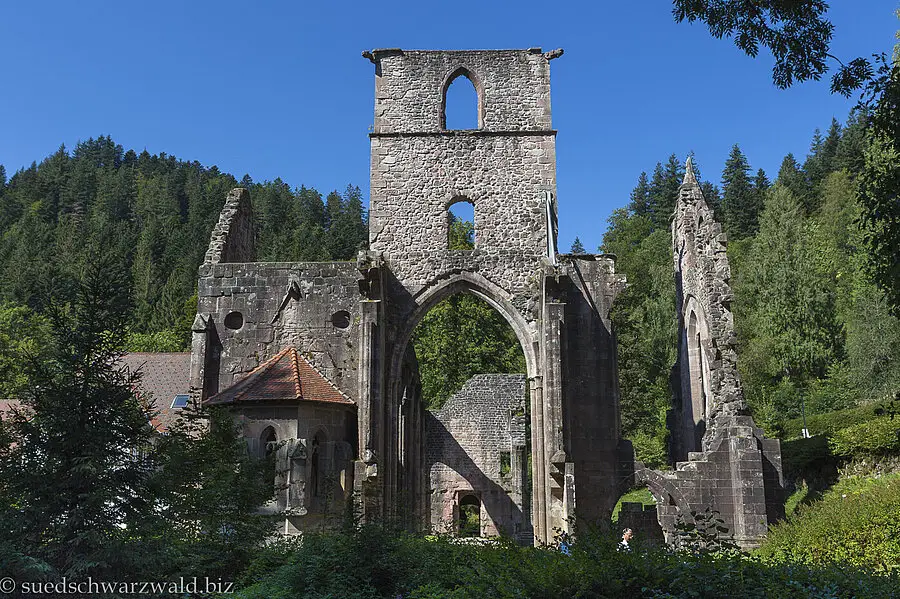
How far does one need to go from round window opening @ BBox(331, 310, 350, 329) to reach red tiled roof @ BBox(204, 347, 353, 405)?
1.16 m

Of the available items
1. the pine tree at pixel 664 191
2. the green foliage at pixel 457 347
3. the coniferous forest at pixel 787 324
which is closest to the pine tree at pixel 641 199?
the pine tree at pixel 664 191

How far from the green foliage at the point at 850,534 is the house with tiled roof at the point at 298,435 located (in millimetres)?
8714

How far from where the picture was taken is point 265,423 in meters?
17.2

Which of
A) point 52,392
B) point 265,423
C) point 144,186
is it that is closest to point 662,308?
point 265,423

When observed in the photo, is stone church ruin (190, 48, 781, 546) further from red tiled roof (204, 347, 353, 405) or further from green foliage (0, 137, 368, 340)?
green foliage (0, 137, 368, 340)

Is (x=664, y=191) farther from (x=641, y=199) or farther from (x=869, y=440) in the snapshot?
(x=869, y=440)

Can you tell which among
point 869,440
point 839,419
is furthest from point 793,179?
point 869,440

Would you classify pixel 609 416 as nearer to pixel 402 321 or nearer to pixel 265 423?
pixel 402 321

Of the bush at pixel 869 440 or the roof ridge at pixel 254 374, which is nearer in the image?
the bush at pixel 869 440

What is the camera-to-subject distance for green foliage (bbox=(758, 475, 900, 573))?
10938 mm

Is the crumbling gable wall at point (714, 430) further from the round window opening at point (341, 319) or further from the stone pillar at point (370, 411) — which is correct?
the round window opening at point (341, 319)

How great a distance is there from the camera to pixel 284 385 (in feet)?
58.0

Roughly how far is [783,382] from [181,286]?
4267 cm

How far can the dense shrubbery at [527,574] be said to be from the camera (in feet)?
25.7
